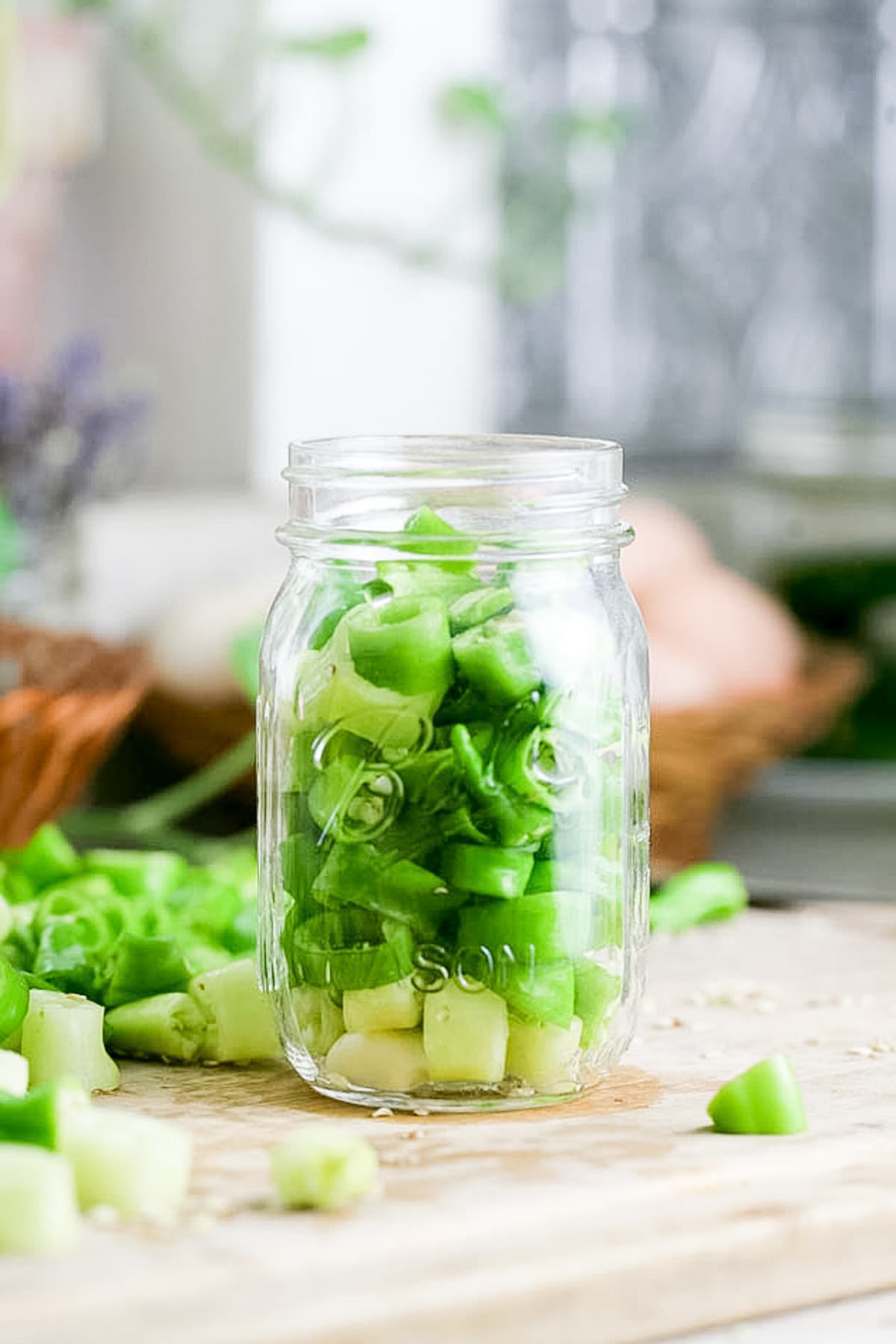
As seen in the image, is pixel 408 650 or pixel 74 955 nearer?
pixel 408 650

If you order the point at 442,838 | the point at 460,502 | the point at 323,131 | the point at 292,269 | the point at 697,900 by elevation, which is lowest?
the point at 697,900

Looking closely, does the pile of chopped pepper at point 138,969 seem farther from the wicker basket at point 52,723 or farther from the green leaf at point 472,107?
the green leaf at point 472,107

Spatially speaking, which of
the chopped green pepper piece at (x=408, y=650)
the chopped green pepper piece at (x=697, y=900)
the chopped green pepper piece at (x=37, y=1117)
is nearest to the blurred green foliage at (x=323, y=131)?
the chopped green pepper piece at (x=697, y=900)

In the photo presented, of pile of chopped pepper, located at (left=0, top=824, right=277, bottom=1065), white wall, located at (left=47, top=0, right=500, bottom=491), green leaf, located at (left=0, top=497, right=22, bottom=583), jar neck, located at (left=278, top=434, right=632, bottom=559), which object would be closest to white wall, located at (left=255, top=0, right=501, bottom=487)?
white wall, located at (left=47, top=0, right=500, bottom=491)

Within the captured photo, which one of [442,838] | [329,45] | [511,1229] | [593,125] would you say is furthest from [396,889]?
[593,125]

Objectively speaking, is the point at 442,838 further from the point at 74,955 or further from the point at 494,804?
the point at 74,955

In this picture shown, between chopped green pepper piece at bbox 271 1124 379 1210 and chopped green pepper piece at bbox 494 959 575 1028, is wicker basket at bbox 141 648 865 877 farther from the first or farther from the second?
chopped green pepper piece at bbox 271 1124 379 1210

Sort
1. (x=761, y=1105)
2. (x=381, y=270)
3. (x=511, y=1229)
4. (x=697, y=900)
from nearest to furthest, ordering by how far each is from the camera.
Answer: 1. (x=511, y=1229)
2. (x=761, y=1105)
3. (x=697, y=900)
4. (x=381, y=270)
